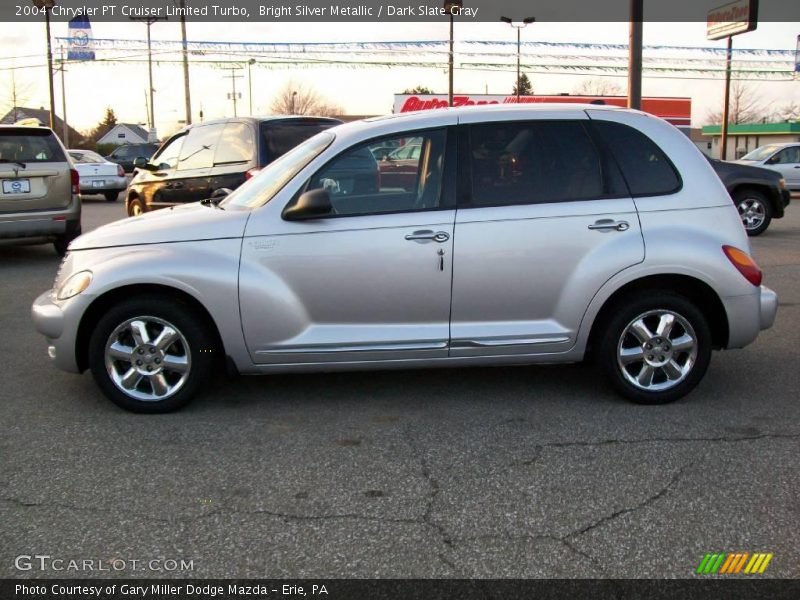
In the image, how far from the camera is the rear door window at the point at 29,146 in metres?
10.4

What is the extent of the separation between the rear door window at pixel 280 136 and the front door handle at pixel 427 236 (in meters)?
5.20

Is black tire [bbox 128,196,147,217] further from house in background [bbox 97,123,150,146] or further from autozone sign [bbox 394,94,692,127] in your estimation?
house in background [bbox 97,123,150,146]

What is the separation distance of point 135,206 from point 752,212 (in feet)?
32.5

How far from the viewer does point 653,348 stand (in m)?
4.88

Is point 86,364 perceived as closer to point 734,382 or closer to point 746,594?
point 746,594

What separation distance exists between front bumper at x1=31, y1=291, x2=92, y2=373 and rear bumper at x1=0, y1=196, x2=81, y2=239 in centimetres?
619

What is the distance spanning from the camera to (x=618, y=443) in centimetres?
432

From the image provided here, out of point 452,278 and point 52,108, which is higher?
point 52,108

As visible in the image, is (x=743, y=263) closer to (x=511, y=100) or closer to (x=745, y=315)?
(x=745, y=315)

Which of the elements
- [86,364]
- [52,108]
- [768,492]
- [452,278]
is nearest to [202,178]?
[86,364]

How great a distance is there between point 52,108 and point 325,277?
38742 mm

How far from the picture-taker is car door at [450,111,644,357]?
473 centimetres

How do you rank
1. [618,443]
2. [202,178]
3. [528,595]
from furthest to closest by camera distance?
[202,178]
[618,443]
[528,595]

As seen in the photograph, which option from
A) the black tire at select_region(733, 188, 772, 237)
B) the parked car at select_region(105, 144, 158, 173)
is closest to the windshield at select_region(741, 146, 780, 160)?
the black tire at select_region(733, 188, 772, 237)
